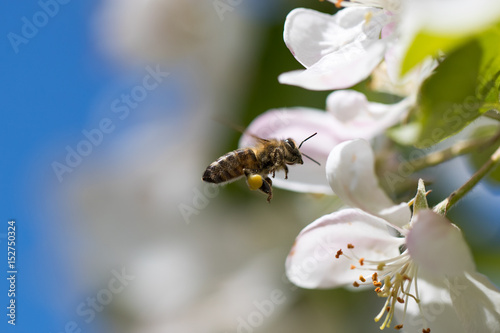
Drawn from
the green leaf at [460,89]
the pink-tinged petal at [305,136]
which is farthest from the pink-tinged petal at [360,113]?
the green leaf at [460,89]

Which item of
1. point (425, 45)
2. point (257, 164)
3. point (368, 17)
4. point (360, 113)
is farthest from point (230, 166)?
point (425, 45)

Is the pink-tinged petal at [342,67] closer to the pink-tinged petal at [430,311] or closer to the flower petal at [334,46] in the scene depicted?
the flower petal at [334,46]

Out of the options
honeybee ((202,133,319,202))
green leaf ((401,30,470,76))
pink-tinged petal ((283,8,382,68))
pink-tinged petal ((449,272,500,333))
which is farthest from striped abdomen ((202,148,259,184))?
green leaf ((401,30,470,76))

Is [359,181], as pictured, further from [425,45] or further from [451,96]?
[425,45]

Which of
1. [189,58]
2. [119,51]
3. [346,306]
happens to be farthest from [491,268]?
[119,51]

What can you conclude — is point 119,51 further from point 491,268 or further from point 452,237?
point 452,237

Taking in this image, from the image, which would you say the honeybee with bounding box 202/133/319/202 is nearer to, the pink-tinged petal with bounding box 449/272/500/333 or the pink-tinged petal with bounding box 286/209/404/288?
the pink-tinged petal with bounding box 286/209/404/288
